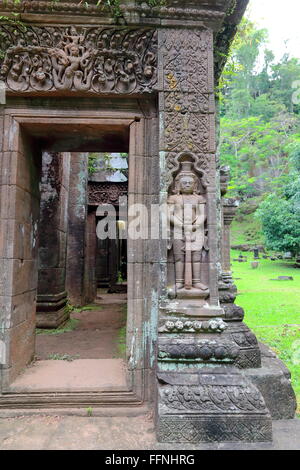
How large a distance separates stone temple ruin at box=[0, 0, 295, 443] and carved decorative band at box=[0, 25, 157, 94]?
1 cm

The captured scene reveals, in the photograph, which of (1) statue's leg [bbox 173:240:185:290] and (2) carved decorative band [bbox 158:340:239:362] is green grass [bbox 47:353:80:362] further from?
(1) statue's leg [bbox 173:240:185:290]

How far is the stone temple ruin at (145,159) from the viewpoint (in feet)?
10.1

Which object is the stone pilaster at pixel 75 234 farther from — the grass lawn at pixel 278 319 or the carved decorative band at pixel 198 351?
the carved decorative band at pixel 198 351

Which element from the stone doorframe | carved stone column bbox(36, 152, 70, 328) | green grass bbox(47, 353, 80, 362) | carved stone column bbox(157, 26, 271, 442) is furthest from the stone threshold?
carved stone column bbox(36, 152, 70, 328)

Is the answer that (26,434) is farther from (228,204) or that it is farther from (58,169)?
(228,204)

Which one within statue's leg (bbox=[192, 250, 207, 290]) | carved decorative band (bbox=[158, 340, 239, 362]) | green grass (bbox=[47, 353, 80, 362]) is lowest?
green grass (bbox=[47, 353, 80, 362])

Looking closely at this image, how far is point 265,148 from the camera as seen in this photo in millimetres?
33750

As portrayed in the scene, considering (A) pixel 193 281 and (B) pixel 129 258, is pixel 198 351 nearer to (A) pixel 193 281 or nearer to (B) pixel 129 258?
(A) pixel 193 281

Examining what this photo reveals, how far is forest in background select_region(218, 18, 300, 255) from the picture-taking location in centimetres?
2430

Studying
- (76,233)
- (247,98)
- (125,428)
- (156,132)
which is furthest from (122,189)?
(247,98)

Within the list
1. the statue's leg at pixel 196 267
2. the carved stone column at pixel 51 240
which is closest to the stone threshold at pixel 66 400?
the statue's leg at pixel 196 267

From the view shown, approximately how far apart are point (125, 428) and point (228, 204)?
6.21m

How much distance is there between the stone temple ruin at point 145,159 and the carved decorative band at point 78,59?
0.04 ft

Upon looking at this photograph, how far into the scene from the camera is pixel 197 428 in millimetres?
2525
